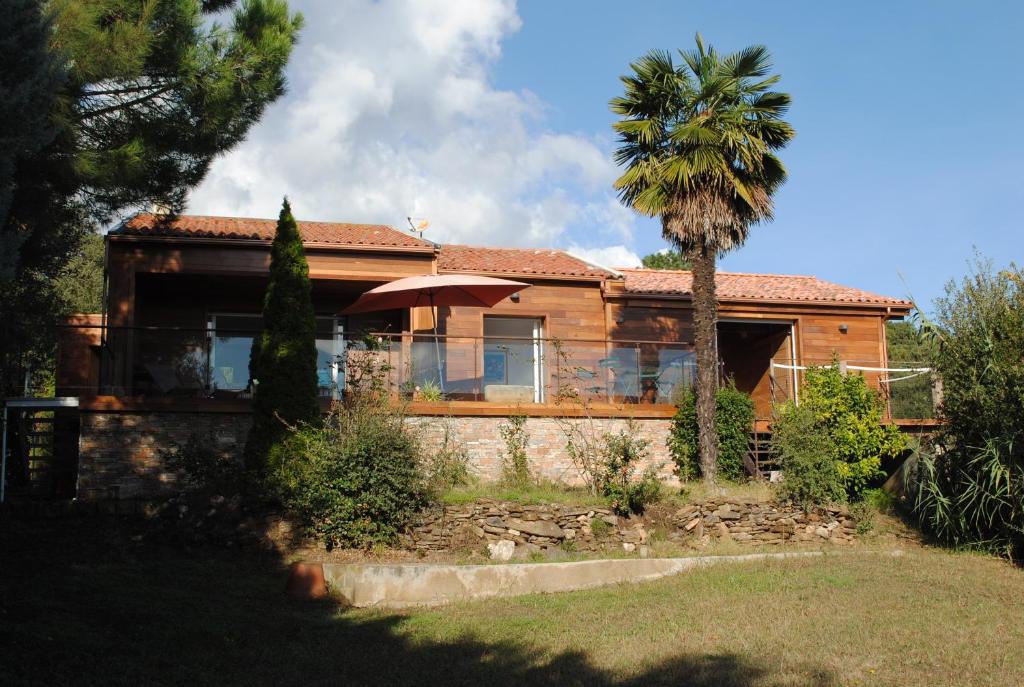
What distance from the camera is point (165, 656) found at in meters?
8.27

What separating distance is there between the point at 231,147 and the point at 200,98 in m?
1.02

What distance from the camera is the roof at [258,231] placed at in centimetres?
1752

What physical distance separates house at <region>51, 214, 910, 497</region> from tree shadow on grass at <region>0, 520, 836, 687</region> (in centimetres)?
357

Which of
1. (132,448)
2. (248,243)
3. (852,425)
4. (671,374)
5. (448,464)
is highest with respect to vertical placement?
(248,243)

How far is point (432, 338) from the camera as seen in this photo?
1608 cm

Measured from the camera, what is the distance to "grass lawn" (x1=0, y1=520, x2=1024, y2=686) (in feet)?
26.5

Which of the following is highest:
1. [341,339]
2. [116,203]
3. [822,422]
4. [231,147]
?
[231,147]

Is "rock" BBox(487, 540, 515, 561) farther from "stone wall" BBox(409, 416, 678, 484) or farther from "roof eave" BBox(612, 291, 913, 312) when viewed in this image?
"roof eave" BBox(612, 291, 913, 312)

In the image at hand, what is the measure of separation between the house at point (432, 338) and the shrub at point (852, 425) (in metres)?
1.99

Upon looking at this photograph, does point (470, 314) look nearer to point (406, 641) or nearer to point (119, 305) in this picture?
point (119, 305)

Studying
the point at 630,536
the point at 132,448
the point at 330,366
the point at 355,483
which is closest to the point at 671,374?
the point at 630,536

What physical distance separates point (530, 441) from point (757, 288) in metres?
8.47

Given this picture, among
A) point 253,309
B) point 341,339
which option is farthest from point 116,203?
point 253,309

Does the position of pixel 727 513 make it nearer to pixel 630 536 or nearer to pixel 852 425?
pixel 630 536
